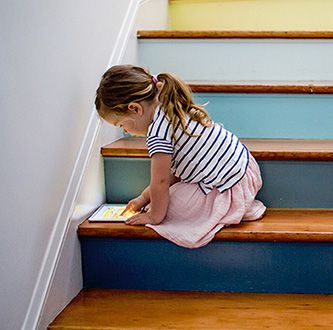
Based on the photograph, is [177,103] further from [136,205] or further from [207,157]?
[136,205]

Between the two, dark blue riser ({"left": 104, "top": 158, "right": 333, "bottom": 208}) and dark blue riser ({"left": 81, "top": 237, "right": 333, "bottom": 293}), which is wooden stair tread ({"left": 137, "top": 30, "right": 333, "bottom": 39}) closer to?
dark blue riser ({"left": 104, "top": 158, "right": 333, "bottom": 208})

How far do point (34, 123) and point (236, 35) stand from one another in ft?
3.27

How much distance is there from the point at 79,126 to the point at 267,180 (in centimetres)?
55

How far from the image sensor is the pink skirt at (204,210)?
1.46 metres

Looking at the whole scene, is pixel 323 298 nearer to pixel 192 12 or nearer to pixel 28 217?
pixel 28 217

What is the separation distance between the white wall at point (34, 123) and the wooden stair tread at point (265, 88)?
0.42 meters

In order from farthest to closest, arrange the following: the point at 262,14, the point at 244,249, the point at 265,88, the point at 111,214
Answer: the point at 262,14, the point at 265,88, the point at 111,214, the point at 244,249

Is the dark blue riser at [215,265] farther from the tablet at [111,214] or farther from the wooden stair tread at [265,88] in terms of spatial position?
the wooden stair tread at [265,88]

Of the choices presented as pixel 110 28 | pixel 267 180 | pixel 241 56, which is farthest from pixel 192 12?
pixel 267 180

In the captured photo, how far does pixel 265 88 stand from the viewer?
1.80m

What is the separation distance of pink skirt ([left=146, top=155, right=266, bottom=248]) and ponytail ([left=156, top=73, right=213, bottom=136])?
17 centimetres

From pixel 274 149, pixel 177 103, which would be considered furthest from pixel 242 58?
pixel 177 103

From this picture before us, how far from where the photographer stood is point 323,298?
1.43m

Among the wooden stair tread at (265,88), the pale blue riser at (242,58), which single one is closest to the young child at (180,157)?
the wooden stair tread at (265,88)
